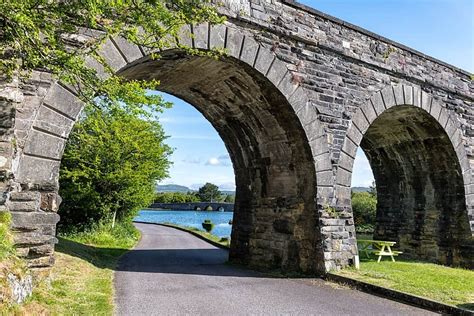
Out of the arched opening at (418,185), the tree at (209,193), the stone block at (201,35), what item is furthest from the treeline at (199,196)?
the stone block at (201,35)

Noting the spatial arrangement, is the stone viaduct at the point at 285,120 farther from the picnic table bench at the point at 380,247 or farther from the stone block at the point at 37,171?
the picnic table bench at the point at 380,247

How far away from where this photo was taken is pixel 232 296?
21.0 feet

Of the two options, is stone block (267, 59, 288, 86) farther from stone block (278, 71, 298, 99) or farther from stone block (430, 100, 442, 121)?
stone block (430, 100, 442, 121)

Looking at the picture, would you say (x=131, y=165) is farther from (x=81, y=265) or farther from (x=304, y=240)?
(x=304, y=240)

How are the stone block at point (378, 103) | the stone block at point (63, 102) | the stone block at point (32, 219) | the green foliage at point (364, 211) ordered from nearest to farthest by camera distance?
the stone block at point (32, 219) → the stone block at point (63, 102) → the stone block at point (378, 103) → the green foliage at point (364, 211)

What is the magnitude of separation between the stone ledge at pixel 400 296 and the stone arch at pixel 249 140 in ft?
2.19

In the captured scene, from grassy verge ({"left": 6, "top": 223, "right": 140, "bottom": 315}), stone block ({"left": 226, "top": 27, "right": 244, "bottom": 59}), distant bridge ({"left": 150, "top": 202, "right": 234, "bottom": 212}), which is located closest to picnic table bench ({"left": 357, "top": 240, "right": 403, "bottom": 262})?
stone block ({"left": 226, "top": 27, "right": 244, "bottom": 59})

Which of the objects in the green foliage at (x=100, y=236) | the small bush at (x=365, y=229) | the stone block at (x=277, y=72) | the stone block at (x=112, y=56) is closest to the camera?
the stone block at (x=112, y=56)

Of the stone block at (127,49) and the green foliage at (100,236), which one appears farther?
the green foliage at (100,236)

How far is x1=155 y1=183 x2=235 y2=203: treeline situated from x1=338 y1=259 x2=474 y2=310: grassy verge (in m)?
79.0

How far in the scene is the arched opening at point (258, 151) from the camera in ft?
27.0

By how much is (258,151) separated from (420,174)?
623 cm

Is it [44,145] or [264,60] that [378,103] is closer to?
[264,60]

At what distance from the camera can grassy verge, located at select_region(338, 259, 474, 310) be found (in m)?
6.08
